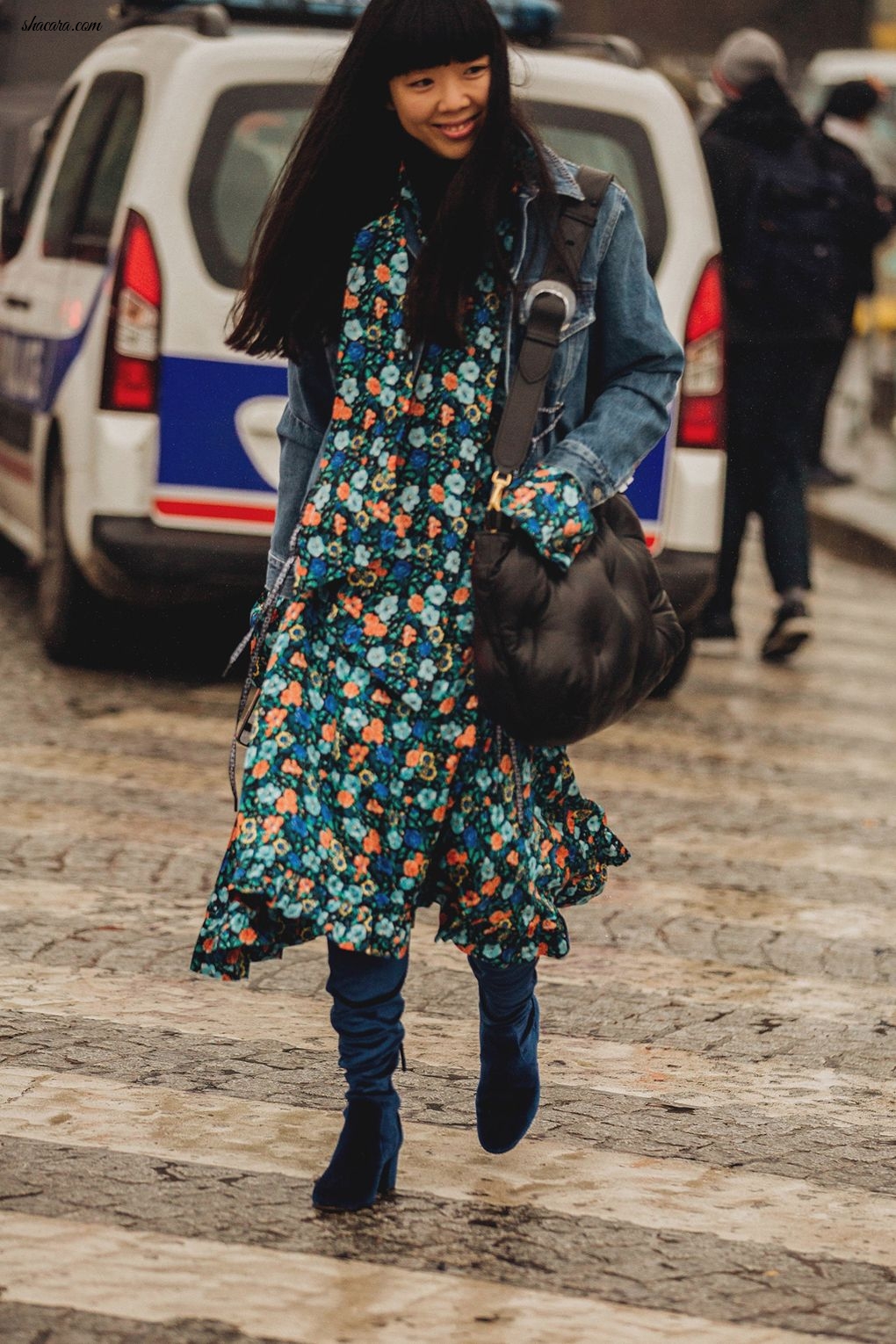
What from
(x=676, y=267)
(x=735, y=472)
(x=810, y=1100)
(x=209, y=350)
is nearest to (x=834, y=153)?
(x=735, y=472)

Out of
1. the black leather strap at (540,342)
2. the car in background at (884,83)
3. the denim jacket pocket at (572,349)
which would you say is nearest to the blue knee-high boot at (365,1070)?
the black leather strap at (540,342)

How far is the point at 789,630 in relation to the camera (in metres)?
8.58

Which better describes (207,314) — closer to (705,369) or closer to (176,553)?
(176,553)

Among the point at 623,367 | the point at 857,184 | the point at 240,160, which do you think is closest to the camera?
the point at 623,367

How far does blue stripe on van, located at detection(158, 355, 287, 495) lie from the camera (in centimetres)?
675

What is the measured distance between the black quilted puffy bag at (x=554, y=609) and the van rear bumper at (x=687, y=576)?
3796mm

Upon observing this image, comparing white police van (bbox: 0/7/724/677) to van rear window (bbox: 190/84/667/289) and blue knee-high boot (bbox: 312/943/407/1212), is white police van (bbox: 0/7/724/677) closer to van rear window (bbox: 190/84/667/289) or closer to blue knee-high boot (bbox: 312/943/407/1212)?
van rear window (bbox: 190/84/667/289)

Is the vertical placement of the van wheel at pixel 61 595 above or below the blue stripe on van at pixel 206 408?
below

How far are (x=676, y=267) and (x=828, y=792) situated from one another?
5.30ft

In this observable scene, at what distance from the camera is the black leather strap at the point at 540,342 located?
315cm

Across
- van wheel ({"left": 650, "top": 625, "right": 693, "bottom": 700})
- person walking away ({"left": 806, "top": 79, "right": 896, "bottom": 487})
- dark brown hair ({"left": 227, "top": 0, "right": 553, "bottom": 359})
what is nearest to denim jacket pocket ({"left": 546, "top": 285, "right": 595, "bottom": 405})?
dark brown hair ({"left": 227, "top": 0, "right": 553, "bottom": 359})

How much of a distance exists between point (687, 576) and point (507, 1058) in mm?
3725

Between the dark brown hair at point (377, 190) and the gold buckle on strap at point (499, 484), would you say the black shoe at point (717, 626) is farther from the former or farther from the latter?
the gold buckle on strap at point (499, 484)

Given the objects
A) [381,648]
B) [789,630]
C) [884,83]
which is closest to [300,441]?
[381,648]
